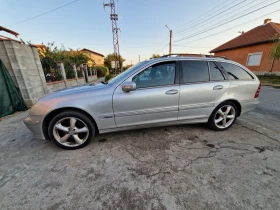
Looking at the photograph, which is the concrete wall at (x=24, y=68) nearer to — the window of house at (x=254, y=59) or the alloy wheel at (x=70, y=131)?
the alloy wheel at (x=70, y=131)

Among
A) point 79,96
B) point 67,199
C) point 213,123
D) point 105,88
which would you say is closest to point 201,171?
point 213,123

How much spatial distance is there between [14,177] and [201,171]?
2630 millimetres

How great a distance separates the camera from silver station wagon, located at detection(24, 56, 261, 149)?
227cm

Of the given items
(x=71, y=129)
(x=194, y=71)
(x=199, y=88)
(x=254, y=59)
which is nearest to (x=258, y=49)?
(x=254, y=59)

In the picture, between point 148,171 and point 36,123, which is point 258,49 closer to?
point 148,171

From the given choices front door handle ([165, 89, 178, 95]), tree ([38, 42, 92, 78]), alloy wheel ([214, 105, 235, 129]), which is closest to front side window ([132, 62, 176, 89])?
front door handle ([165, 89, 178, 95])

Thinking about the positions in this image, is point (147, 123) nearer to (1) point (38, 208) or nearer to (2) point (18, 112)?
(1) point (38, 208)

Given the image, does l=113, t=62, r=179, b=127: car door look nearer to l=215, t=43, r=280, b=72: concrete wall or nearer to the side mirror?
the side mirror

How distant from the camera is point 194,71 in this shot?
2.64m

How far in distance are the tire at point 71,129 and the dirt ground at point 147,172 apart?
0.16m

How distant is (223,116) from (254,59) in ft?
64.0

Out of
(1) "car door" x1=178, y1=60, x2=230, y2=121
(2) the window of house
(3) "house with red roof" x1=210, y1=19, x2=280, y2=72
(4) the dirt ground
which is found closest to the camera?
(4) the dirt ground

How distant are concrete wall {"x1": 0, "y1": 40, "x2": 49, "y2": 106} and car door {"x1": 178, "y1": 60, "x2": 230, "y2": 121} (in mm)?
5895

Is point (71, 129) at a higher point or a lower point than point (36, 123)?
lower
